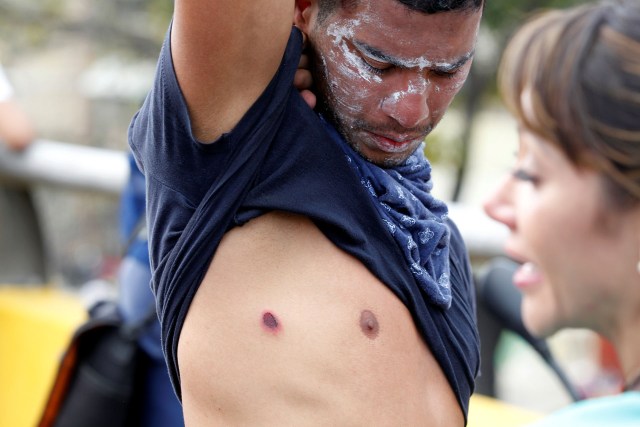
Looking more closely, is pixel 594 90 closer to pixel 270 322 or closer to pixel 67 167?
pixel 270 322

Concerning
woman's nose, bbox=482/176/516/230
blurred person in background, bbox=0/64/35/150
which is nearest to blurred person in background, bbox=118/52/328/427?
blurred person in background, bbox=0/64/35/150

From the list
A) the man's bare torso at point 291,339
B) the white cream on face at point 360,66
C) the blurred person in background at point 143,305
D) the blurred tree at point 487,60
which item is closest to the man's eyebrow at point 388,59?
the white cream on face at point 360,66

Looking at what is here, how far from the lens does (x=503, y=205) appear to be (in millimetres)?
1944

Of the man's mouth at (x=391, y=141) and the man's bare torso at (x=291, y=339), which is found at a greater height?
the man's mouth at (x=391, y=141)

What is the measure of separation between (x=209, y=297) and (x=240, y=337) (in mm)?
82

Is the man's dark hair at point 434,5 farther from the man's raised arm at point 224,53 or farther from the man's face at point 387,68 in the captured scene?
the man's raised arm at point 224,53

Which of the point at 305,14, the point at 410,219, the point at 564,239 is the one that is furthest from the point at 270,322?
the point at 564,239

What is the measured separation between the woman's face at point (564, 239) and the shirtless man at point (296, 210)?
326 mm

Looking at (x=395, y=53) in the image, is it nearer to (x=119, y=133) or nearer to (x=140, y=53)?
(x=140, y=53)

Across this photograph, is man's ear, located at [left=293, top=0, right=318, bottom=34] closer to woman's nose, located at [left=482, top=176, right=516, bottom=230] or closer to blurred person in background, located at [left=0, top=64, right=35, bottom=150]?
woman's nose, located at [left=482, top=176, right=516, bottom=230]

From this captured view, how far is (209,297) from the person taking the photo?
153cm

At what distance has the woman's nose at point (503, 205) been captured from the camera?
1937 millimetres

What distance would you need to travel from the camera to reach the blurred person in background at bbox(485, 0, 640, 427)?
1.73 m

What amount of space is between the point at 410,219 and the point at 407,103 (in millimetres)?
197
